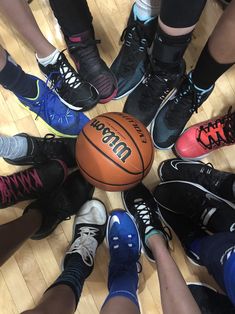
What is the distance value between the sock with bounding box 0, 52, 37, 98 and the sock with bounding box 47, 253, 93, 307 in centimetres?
66

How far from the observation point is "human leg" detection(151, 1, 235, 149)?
44.1 inches

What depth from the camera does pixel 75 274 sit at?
127 cm

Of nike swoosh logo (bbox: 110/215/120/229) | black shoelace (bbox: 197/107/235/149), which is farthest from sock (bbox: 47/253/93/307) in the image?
black shoelace (bbox: 197/107/235/149)

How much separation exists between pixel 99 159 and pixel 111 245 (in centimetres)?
45

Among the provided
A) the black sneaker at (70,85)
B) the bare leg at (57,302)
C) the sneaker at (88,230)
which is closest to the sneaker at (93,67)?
the black sneaker at (70,85)

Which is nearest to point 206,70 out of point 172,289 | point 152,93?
point 152,93

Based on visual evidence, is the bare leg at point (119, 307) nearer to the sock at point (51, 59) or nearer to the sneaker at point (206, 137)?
the sneaker at point (206, 137)

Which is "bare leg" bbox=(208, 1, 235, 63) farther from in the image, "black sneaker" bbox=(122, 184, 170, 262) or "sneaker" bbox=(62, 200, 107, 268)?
"sneaker" bbox=(62, 200, 107, 268)

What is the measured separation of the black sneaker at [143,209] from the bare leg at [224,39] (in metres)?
0.62

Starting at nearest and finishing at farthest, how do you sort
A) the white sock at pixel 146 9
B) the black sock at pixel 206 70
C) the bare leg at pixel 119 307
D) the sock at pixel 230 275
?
the sock at pixel 230 275
the bare leg at pixel 119 307
the black sock at pixel 206 70
the white sock at pixel 146 9

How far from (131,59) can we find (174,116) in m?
0.30

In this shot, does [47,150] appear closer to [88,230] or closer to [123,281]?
[88,230]

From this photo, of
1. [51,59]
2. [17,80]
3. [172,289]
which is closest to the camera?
[172,289]

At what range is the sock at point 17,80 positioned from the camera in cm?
127
